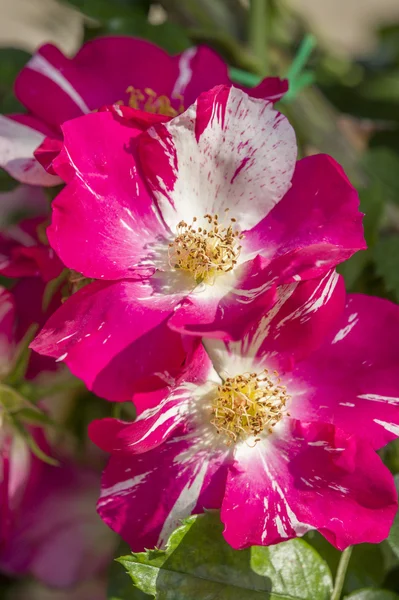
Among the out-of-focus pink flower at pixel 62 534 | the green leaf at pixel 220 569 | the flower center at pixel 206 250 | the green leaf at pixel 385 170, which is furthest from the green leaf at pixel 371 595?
the green leaf at pixel 385 170

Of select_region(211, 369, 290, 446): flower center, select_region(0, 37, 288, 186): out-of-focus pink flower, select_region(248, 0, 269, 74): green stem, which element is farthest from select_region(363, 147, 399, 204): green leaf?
select_region(211, 369, 290, 446): flower center

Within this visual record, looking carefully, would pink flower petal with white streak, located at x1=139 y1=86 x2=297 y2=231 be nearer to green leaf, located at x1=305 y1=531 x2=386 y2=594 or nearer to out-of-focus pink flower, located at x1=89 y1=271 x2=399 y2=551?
out-of-focus pink flower, located at x1=89 y1=271 x2=399 y2=551

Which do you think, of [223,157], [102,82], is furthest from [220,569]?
[102,82]

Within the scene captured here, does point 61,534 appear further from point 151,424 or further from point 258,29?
point 258,29

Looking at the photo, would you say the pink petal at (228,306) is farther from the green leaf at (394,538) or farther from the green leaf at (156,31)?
the green leaf at (156,31)

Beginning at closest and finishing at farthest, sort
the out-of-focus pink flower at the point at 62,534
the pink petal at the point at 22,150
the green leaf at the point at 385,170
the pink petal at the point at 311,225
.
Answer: the pink petal at the point at 311,225 → the pink petal at the point at 22,150 → the out-of-focus pink flower at the point at 62,534 → the green leaf at the point at 385,170

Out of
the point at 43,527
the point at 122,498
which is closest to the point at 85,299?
the point at 122,498
